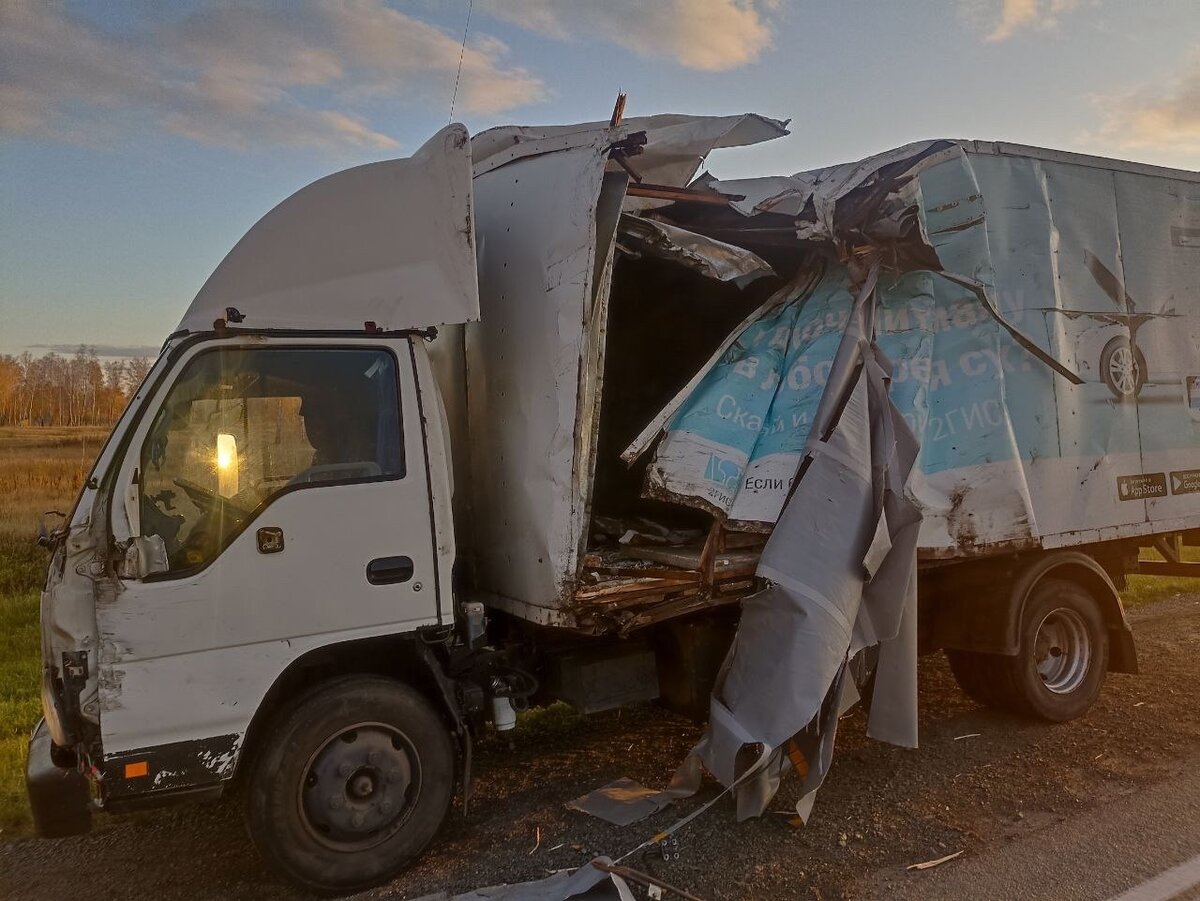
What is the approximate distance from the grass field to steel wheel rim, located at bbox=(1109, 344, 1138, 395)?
13.5 feet

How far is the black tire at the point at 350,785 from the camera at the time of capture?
3812 millimetres

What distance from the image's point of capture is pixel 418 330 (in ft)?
13.7

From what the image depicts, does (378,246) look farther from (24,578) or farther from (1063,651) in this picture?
(24,578)

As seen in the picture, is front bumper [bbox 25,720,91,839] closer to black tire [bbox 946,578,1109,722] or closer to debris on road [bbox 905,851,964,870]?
debris on road [bbox 905,851,964,870]

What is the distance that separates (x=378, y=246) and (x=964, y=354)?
314 cm

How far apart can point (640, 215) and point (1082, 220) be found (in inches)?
108

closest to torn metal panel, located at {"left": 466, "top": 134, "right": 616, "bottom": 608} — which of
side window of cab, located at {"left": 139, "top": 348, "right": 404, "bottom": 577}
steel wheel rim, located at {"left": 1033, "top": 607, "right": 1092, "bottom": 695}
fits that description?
side window of cab, located at {"left": 139, "top": 348, "right": 404, "bottom": 577}

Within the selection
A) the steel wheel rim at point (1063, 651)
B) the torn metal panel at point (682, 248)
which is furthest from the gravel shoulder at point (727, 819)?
the torn metal panel at point (682, 248)

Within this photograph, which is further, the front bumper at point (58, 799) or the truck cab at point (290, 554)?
the front bumper at point (58, 799)

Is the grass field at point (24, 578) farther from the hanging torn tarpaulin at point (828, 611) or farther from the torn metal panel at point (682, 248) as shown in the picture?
the torn metal panel at point (682, 248)

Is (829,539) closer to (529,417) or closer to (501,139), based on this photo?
(529,417)

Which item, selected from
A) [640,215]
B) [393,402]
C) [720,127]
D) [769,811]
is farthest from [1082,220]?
[393,402]

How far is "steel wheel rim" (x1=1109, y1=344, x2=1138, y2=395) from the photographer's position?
5602 mm

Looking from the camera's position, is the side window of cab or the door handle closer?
the side window of cab
